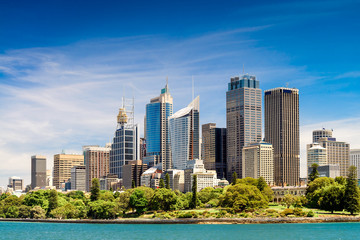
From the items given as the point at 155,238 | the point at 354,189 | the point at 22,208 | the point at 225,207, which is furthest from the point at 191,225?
the point at 22,208

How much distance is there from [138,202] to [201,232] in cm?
4491

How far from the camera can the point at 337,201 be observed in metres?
153

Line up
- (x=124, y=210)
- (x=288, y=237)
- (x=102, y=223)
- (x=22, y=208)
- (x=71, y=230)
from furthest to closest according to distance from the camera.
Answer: (x=22, y=208) → (x=124, y=210) → (x=102, y=223) → (x=71, y=230) → (x=288, y=237)

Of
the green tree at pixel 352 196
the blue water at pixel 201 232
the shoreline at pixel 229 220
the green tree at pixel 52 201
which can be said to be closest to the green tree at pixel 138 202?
the shoreline at pixel 229 220

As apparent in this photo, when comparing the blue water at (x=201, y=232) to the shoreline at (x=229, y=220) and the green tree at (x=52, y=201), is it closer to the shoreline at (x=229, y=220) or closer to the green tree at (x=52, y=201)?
the shoreline at (x=229, y=220)

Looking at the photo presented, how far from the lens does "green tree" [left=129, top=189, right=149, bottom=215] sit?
166875 millimetres

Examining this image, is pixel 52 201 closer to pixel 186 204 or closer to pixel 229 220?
pixel 186 204

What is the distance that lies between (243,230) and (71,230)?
1747 inches

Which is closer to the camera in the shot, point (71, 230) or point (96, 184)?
point (71, 230)

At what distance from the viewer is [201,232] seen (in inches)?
4951

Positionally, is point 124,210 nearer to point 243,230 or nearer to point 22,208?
point 22,208

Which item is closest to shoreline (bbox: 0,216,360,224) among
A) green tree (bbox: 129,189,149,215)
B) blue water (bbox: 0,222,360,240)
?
blue water (bbox: 0,222,360,240)

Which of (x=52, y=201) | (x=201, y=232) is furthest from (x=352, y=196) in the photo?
(x=52, y=201)

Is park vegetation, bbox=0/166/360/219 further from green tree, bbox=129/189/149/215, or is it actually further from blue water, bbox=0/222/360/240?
blue water, bbox=0/222/360/240
